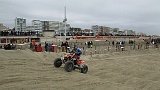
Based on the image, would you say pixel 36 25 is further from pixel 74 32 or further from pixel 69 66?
pixel 69 66

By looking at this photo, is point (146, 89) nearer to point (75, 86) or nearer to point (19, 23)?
point (75, 86)

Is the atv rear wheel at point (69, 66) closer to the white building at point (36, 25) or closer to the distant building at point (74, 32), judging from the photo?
the distant building at point (74, 32)

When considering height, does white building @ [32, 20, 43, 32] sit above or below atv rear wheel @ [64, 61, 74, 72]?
above

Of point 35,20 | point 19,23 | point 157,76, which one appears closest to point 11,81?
point 157,76

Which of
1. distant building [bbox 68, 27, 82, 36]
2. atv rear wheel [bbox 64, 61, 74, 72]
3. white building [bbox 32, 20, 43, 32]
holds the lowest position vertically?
atv rear wheel [bbox 64, 61, 74, 72]

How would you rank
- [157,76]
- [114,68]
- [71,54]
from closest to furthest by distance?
[71,54] → [157,76] → [114,68]

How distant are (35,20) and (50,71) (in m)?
98.1

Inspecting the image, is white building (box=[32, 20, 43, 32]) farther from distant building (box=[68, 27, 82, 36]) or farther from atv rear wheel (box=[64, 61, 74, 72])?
atv rear wheel (box=[64, 61, 74, 72])

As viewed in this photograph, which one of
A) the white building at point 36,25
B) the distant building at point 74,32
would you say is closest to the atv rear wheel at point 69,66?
the distant building at point 74,32

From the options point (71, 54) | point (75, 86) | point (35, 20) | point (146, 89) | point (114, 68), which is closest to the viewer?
point (75, 86)

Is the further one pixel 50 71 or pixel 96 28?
pixel 96 28

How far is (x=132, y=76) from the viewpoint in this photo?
512 inches

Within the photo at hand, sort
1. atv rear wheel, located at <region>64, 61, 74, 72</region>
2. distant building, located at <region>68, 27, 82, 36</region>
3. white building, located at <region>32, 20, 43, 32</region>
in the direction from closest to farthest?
1. atv rear wheel, located at <region>64, 61, 74, 72</region>
2. distant building, located at <region>68, 27, 82, 36</region>
3. white building, located at <region>32, 20, 43, 32</region>

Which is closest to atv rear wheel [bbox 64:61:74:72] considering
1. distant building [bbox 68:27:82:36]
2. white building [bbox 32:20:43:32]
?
distant building [bbox 68:27:82:36]
